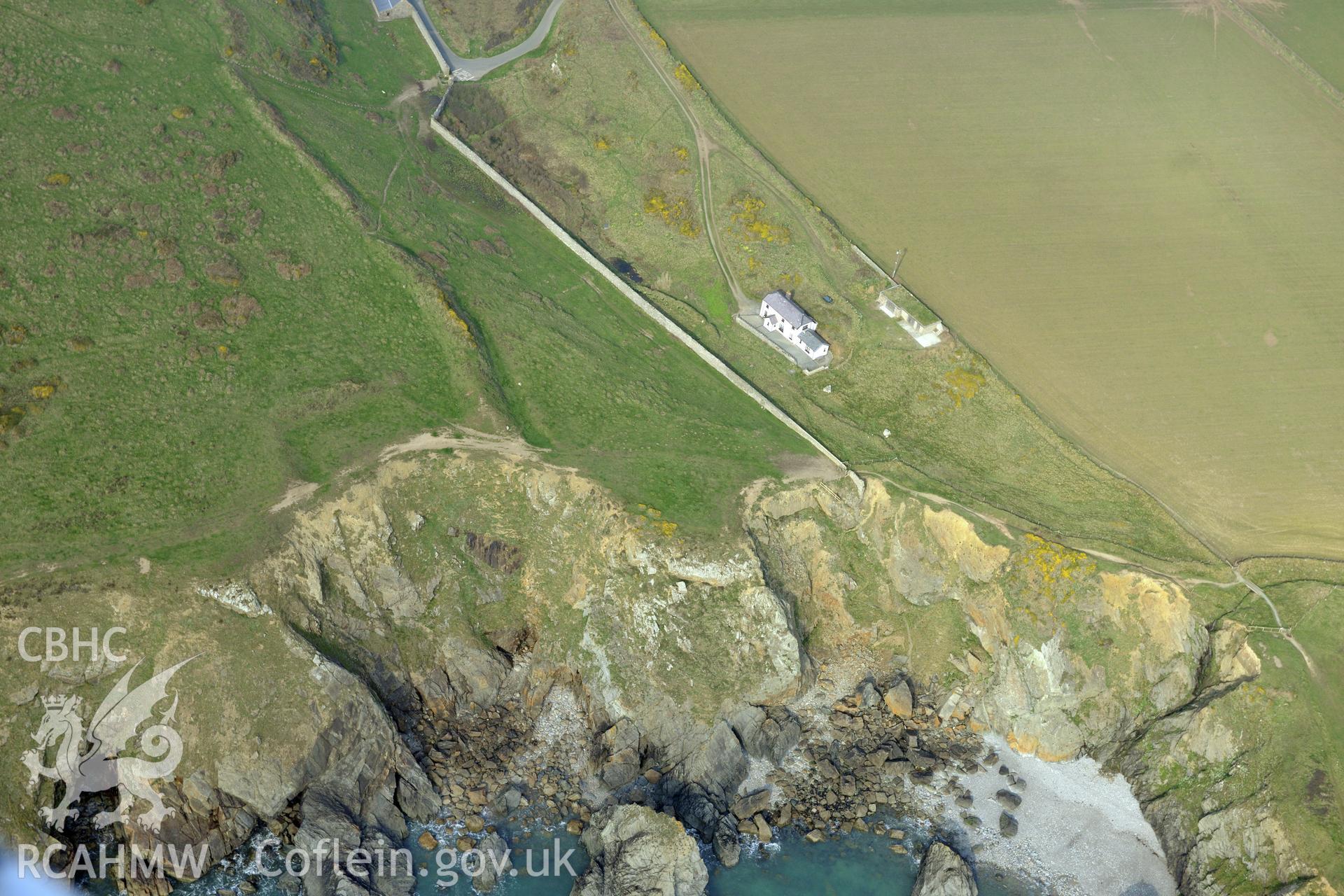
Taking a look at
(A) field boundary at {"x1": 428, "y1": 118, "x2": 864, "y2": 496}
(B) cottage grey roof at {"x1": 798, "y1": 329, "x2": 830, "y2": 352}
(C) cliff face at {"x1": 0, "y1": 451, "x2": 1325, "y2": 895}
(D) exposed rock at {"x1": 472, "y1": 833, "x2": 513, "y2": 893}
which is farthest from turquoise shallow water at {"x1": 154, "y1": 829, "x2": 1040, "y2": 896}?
(B) cottage grey roof at {"x1": 798, "y1": 329, "x2": 830, "y2": 352}

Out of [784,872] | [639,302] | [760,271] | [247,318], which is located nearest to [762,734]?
[784,872]

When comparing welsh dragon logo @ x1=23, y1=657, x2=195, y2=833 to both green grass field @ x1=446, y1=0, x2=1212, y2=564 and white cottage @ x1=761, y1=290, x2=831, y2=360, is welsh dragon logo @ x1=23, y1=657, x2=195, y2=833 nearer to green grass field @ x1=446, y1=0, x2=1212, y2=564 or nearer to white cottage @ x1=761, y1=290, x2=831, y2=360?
green grass field @ x1=446, y1=0, x2=1212, y2=564

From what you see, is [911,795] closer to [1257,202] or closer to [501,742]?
[501,742]

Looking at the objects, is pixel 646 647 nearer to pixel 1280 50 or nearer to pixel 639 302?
pixel 639 302

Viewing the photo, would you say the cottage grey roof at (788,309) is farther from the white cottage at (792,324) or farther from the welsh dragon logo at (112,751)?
the welsh dragon logo at (112,751)

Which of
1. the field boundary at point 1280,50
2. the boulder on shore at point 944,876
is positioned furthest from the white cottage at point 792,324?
the field boundary at point 1280,50
